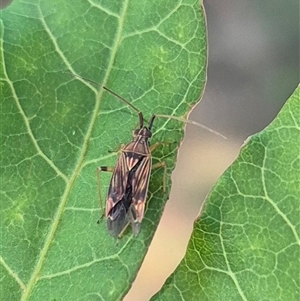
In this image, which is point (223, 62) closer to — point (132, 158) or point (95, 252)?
point (132, 158)

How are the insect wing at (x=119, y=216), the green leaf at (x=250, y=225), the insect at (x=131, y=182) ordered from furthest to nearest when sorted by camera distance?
1. the insect at (x=131, y=182)
2. the insect wing at (x=119, y=216)
3. the green leaf at (x=250, y=225)

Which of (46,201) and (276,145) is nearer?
(276,145)

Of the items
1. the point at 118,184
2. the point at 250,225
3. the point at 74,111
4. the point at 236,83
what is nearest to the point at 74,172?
the point at 74,111

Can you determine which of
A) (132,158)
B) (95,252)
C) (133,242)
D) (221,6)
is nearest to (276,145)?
(133,242)

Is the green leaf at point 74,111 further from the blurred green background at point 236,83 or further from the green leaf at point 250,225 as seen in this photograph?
the blurred green background at point 236,83

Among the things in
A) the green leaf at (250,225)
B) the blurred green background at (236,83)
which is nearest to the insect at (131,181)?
the green leaf at (250,225)

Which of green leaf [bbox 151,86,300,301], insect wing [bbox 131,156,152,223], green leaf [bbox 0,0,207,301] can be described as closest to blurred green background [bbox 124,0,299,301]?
insect wing [bbox 131,156,152,223]

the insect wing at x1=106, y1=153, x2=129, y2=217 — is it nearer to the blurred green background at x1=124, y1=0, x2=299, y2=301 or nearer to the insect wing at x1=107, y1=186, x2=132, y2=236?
the insect wing at x1=107, y1=186, x2=132, y2=236
